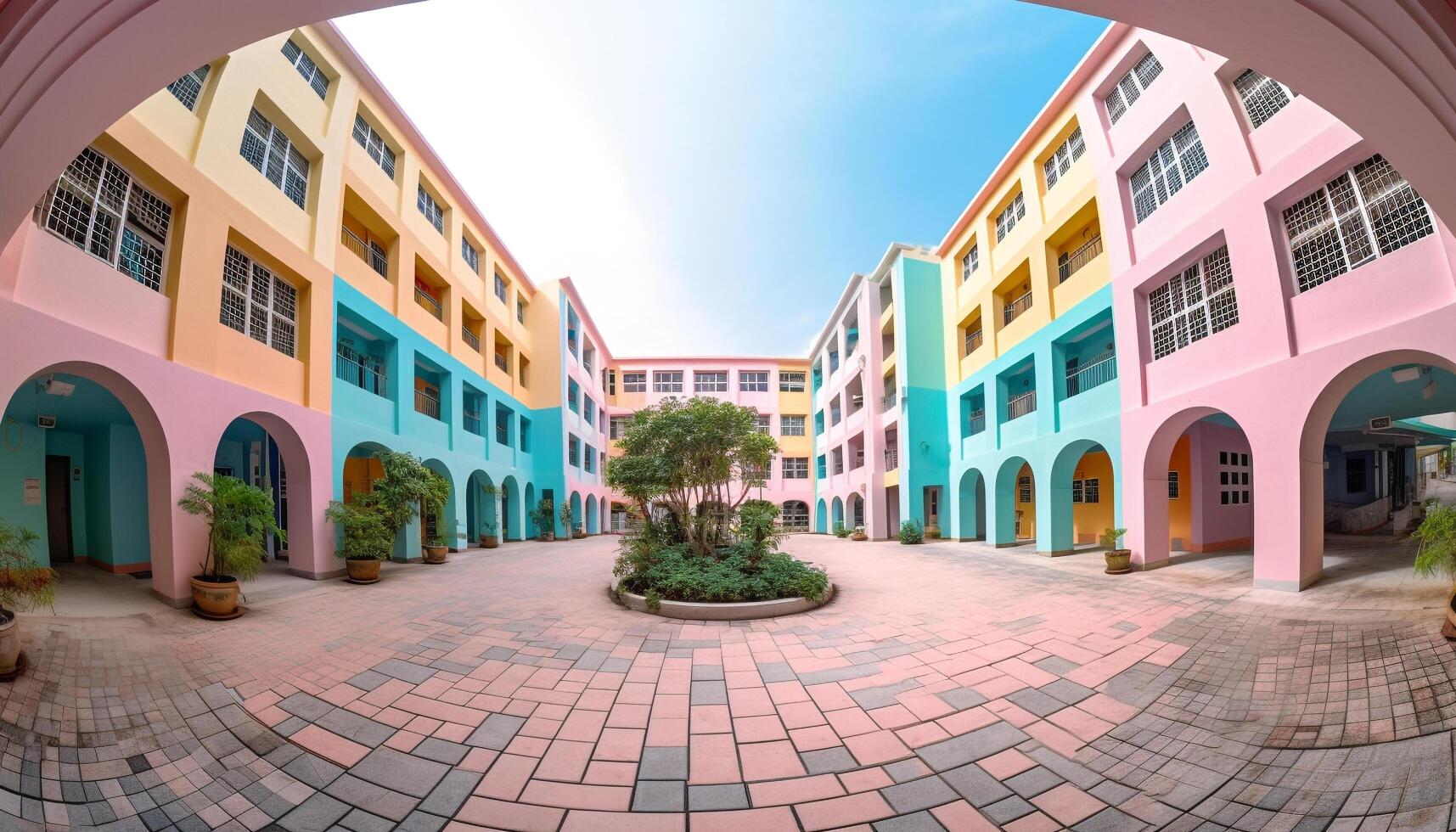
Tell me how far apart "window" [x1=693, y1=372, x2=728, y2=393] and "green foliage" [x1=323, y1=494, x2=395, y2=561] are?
76.5ft

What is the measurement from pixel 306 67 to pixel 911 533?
61.8 ft

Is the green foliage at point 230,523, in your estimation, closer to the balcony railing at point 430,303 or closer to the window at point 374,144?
the balcony railing at point 430,303

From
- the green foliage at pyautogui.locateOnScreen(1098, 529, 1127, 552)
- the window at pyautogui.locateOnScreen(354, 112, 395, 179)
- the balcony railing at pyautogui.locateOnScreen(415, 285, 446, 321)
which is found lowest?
the green foliage at pyautogui.locateOnScreen(1098, 529, 1127, 552)

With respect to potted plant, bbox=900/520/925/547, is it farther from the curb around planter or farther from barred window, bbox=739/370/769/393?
barred window, bbox=739/370/769/393

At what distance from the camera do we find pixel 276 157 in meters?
9.12

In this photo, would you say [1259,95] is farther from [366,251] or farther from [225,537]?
[366,251]

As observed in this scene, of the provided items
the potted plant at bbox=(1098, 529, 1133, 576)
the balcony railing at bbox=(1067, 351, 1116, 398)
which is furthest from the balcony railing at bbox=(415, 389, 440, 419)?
the balcony railing at bbox=(1067, 351, 1116, 398)

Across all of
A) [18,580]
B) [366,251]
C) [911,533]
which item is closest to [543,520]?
[366,251]

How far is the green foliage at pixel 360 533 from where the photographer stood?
8.94m

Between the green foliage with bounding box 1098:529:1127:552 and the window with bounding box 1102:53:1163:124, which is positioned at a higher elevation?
the window with bounding box 1102:53:1163:124

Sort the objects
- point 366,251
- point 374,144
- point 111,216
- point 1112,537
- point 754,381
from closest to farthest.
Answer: point 111,216 < point 1112,537 < point 366,251 < point 374,144 < point 754,381

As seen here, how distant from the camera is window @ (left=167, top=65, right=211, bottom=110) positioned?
7.23m

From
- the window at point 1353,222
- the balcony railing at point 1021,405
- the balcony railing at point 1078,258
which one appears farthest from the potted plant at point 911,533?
the window at point 1353,222

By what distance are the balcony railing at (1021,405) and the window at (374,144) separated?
55.5 ft
